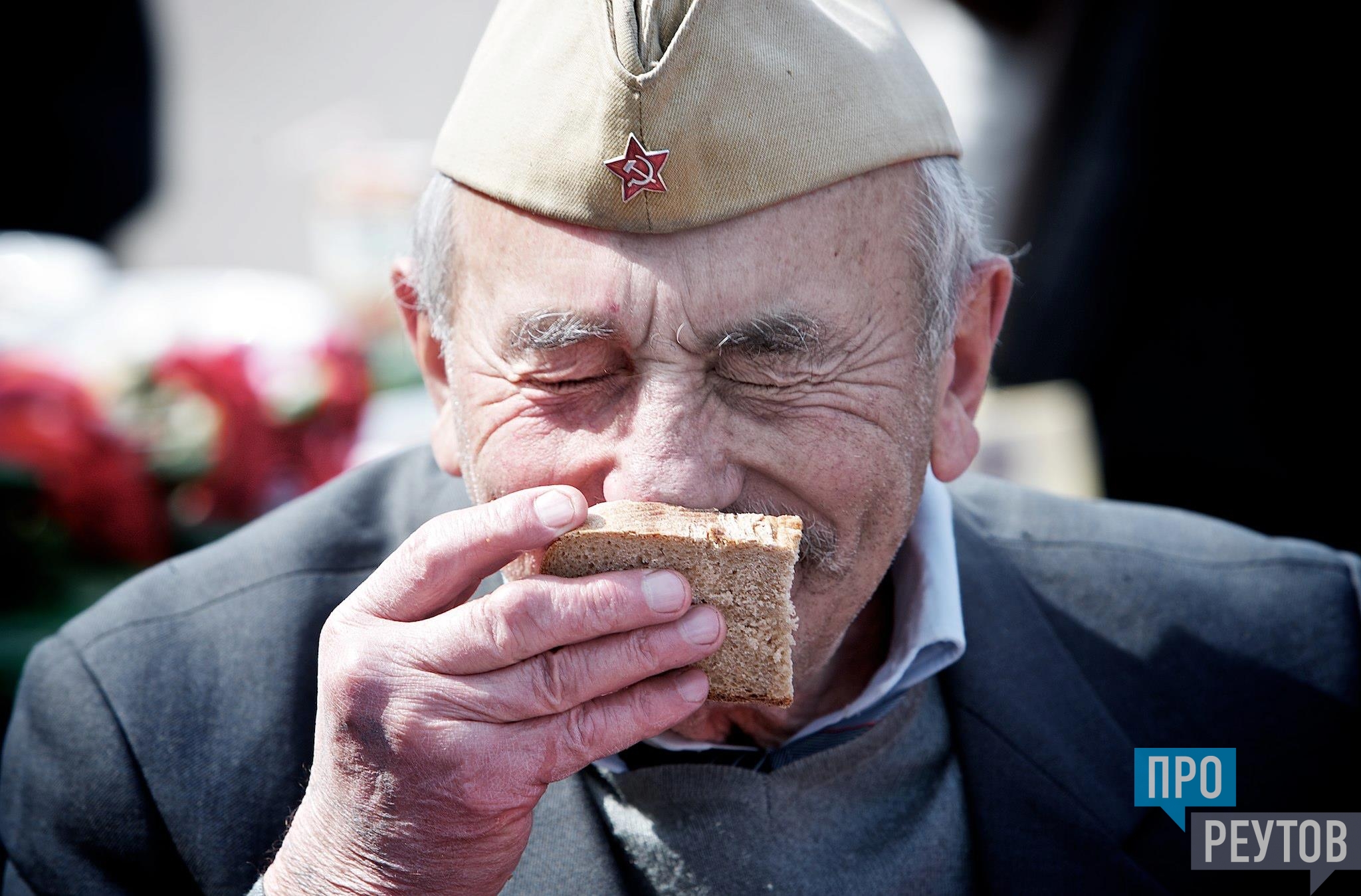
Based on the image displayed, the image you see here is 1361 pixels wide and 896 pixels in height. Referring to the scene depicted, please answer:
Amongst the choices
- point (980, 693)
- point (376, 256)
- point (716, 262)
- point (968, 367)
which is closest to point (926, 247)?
point (968, 367)

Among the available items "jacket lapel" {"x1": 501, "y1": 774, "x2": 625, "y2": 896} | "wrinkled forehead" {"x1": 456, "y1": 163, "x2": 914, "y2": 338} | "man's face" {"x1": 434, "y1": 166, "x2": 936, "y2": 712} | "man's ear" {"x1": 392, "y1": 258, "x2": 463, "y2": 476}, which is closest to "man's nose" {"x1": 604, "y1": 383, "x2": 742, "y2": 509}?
"man's face" {"x1": 434, "y1": 166, "x2": 936, "y2": 712}

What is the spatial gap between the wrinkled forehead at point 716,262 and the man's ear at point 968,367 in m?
0.37

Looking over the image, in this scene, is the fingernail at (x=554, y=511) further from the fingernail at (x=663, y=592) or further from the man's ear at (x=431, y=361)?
the man's ear at (x=431, y=361)

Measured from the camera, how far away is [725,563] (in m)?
1.70

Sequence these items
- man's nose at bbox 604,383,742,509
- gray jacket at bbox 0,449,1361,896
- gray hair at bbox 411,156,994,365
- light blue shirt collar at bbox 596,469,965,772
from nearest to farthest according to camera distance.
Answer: man's nose at bbox 604,383,742,509 → gray hair at bbox 411,156,994,365 → gray jacket at bbox 0,449,1361,896 → light blue shirt collar at bbox 596,469,965,772

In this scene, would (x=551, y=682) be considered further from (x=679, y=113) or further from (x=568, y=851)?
(x=679, y=113)

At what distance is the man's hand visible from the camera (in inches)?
63.1

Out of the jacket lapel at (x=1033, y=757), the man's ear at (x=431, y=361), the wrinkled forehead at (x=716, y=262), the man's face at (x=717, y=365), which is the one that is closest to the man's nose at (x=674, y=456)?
the man's face at (x=717, y=365)

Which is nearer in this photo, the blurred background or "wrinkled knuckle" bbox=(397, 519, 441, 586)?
"wrinkled knuckle" bbox=(397, 519, 441, 586)

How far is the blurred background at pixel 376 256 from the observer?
359 cm

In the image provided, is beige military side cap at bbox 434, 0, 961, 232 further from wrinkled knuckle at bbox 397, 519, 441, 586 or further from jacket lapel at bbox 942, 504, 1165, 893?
jacket lapel at bbox 942, 504, 1165, 893

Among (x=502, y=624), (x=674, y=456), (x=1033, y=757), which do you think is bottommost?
(x=1033, y=757)

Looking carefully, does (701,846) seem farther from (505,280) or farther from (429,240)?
(429,240)

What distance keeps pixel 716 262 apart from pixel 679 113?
0.26 m
